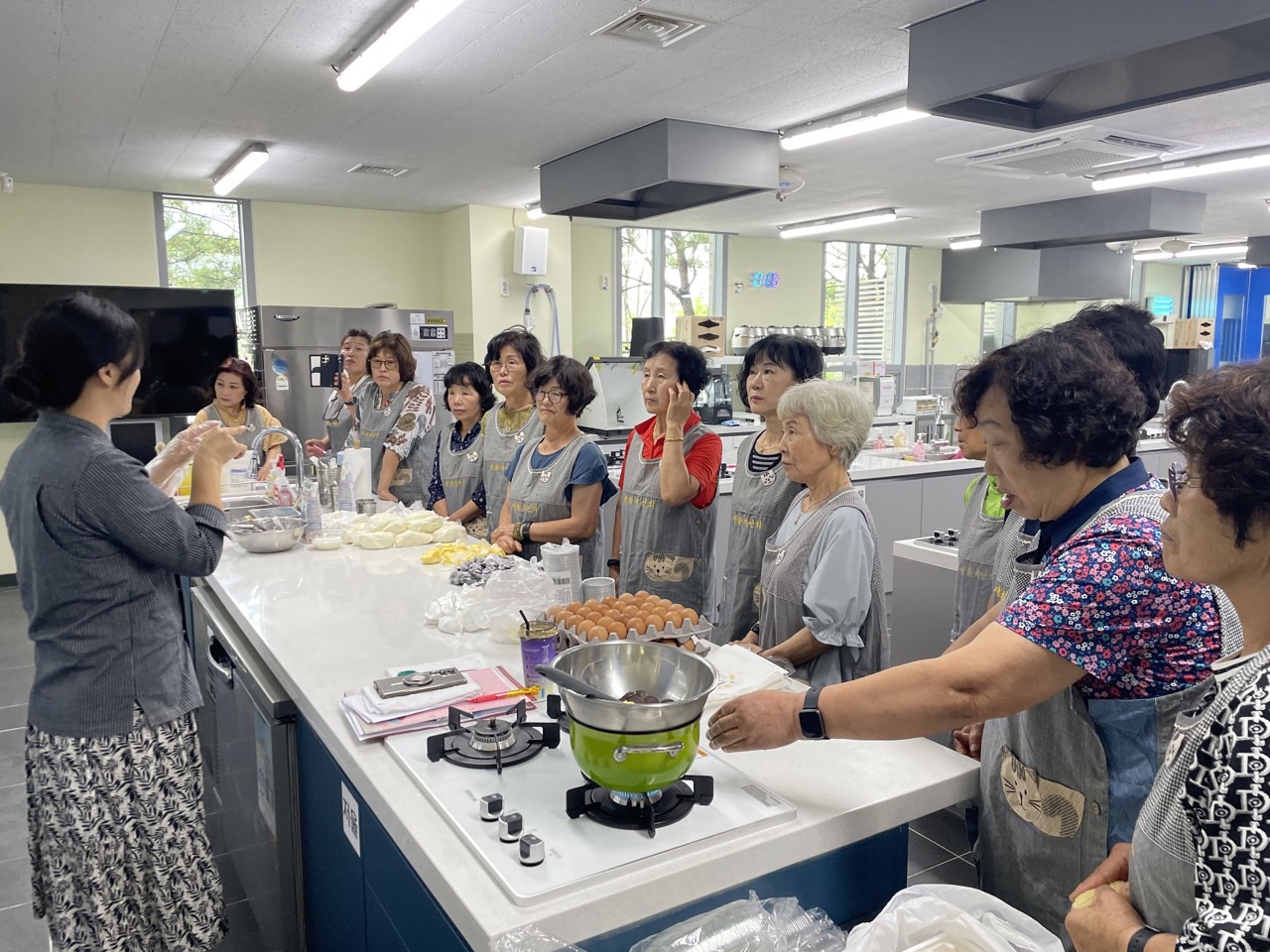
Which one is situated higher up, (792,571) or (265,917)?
(792,571)

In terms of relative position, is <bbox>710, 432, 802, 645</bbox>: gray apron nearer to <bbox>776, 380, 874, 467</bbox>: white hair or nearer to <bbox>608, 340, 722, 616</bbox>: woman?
<bbox>608, 340, 722, 616</bbox>: woman

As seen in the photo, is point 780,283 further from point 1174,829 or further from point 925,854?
point 1174,829

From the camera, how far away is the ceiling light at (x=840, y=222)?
866 cm

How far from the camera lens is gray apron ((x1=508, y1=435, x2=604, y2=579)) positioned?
10.5 ft

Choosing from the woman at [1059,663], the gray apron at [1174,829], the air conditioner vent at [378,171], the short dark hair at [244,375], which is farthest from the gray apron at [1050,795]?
the air conditioner vent at [378,171]

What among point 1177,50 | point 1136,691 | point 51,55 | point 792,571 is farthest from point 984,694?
point 51,55

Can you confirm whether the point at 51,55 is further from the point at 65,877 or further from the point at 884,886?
the point at 884,886

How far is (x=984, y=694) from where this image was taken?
1234 millimetres

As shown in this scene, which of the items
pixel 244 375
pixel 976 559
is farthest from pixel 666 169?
pixel 976 559

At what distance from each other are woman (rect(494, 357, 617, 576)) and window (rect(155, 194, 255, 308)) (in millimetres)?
5420

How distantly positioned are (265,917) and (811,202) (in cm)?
731

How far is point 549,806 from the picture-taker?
131 centimetres

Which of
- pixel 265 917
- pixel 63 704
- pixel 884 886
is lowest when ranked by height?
pixel 265 917

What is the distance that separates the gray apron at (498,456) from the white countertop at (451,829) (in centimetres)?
124
